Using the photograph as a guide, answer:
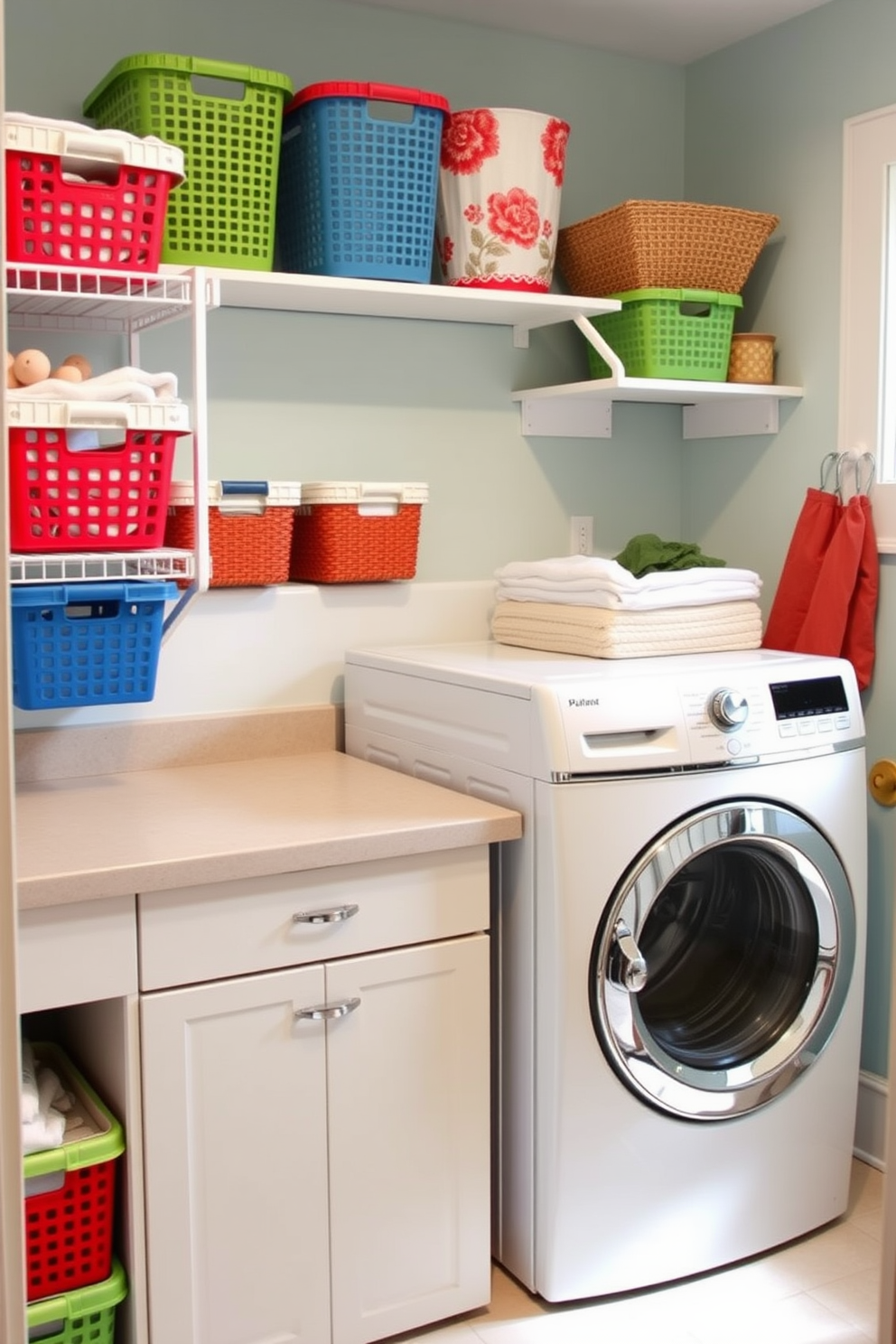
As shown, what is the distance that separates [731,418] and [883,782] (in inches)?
35.4

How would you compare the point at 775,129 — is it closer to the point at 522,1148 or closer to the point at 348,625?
the point at 348,625

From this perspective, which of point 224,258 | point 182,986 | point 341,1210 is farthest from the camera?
point 224,258

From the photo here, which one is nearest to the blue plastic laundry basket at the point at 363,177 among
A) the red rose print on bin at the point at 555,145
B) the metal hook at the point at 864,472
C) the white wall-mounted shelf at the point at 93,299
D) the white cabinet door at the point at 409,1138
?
the red rose print on bin at the point at 555,145

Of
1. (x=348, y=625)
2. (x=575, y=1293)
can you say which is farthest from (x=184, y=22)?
(x=575, y=1293)

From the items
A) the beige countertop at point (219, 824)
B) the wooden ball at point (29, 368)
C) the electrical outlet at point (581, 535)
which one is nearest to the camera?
the beige countertop at point (219, 824)

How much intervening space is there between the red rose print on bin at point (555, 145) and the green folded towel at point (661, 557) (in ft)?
2.40

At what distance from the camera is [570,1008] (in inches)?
84.7

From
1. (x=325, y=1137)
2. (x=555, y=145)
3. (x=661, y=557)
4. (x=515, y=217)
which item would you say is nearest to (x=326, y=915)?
(x=325, y=1137)

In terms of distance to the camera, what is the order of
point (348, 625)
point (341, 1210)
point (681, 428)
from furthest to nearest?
point (681, 428) < point (348, 625) < point (341, 1210)

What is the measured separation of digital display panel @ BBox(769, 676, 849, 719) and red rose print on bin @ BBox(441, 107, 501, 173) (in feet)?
3.81

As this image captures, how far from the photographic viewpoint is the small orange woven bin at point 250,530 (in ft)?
8.29

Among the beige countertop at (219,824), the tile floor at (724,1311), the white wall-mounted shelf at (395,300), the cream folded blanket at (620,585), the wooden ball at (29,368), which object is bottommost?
the tile floor at (724,1311)

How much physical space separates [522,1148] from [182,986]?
2.21 ft

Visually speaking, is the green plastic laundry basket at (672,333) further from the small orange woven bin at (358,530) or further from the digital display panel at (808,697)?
the digital display panel at (808,697)
